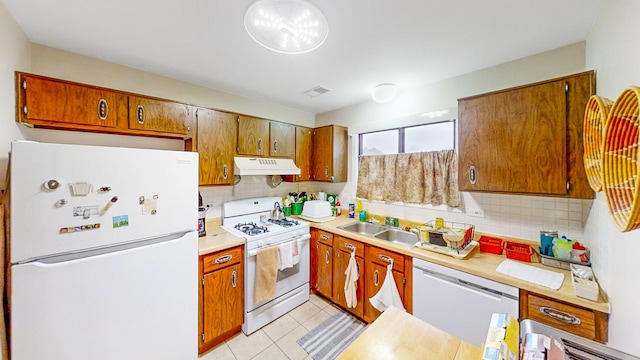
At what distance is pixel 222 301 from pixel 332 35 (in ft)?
7.58

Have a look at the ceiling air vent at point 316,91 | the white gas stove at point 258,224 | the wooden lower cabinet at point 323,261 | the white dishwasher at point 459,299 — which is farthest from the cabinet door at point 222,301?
the ceiling air vent at point 316,91

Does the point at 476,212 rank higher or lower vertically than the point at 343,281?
higher

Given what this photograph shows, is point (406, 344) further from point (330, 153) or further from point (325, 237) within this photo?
point (330, 153)

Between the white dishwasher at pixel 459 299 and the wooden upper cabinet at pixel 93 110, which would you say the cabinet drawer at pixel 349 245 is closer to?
the white dishwasher at pixel 459 299

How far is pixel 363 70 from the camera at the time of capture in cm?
202

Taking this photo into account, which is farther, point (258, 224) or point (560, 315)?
point (258, 224)

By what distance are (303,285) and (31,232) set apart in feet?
7.04

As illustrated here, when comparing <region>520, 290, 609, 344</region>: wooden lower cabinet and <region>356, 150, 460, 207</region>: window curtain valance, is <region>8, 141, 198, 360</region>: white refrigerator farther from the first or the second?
<region>520, 290, 609, 344</region>: wooden lower cabinet

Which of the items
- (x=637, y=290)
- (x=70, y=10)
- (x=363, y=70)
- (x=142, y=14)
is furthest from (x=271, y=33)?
(x=637, y=290)

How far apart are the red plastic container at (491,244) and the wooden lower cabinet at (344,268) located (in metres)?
1.00

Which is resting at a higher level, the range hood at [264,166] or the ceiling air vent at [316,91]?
the ceiling air vent at [316,91]

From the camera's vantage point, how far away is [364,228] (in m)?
2.72

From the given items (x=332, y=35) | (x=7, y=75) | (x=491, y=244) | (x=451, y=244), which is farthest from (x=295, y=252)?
(x=7, y=75)

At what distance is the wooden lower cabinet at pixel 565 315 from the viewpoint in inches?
44.7
